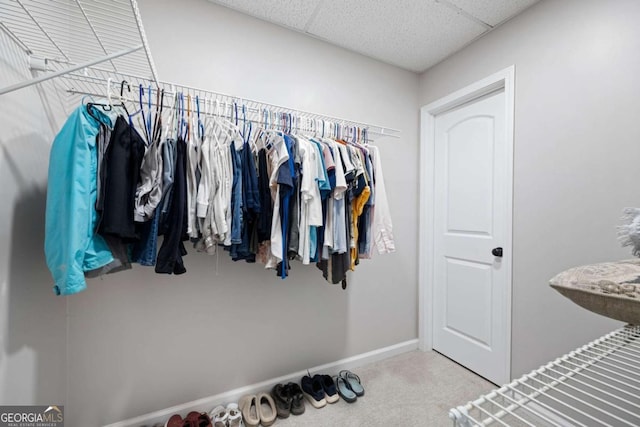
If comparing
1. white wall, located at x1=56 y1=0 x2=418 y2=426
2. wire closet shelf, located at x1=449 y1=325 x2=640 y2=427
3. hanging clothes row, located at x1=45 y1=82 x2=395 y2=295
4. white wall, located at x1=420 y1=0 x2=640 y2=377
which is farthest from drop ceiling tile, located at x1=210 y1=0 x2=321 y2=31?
wire closet shelf, located at x1=449 y1=325 x2=640 y2=427

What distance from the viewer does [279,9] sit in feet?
5.51

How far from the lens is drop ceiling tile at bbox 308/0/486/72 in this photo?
1665mm

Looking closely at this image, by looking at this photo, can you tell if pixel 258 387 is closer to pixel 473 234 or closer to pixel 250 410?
pixel 250 410

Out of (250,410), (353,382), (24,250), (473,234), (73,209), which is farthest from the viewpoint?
(473,234)

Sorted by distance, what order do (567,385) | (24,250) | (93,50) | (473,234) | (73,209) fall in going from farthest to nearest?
(473,234) < (93,50) < (24,250) < (73,209) < (567,385)

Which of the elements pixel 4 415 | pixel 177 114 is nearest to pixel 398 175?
pixel 177 114

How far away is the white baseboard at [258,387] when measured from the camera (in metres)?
1.50

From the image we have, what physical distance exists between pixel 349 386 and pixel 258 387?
0.61 m

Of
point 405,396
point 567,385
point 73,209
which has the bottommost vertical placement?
point 405,396

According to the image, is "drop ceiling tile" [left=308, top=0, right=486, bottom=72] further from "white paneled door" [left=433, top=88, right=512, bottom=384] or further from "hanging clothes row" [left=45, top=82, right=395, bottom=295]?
"hanging clothes row" [left=45, top=82, right=395, bottom=295]

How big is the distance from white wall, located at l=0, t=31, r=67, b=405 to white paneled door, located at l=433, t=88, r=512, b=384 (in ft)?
8.21

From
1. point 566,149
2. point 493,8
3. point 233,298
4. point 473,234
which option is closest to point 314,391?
point 233,298

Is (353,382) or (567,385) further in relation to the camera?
(353,382)

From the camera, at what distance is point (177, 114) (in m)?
1.29
